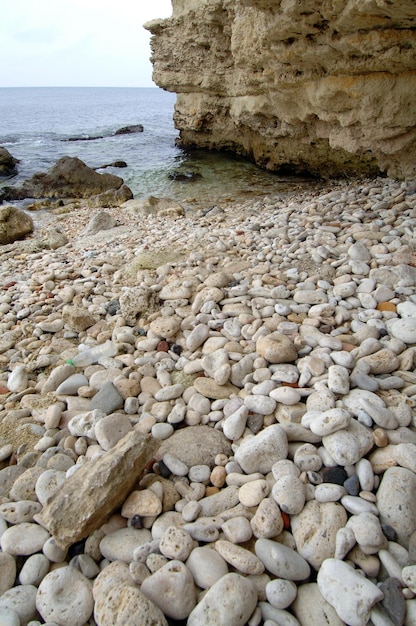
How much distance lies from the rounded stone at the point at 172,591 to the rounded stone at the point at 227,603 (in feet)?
0.13

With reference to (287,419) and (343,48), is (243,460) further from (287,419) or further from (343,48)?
(343,48)

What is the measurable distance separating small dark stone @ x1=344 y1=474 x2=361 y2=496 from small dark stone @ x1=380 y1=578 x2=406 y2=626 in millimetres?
314

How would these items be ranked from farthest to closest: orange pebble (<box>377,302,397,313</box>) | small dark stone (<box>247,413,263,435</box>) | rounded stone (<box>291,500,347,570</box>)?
1. orange pebble (<box>377,302,397,313</box>)
2. small dark stone (<box>247,413,263,435</box>)
3. rounded stone (<box>291,500,347,570</box>)

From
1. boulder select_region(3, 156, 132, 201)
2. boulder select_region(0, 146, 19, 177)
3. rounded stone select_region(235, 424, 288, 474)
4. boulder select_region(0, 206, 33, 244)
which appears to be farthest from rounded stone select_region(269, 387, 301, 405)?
boulder select_region(0, 146, 19, 177)

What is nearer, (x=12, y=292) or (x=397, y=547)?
(x=397, y=547)

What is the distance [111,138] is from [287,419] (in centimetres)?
2215

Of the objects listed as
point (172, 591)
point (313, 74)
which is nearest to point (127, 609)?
point (172, 591)

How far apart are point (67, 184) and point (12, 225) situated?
3827 mm

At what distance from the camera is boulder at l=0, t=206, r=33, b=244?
662 centimetres

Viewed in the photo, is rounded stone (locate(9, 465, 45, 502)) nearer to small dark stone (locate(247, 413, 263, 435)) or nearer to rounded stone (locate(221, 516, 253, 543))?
rounded stone (locate(221, 516, 253, 543))

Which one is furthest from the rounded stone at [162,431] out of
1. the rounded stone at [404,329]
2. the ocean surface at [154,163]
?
the ocean surface at [154,163]

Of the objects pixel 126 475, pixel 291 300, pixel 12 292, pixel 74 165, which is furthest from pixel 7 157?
pixel 126 475

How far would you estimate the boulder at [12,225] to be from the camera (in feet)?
21.7

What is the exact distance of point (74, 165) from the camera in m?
10.2
